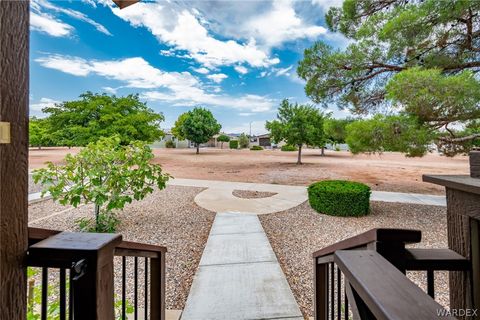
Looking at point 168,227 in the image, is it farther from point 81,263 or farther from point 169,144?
point 169,144

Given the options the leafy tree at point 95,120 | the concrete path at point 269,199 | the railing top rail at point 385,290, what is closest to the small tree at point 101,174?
the concrete path at point 269,199

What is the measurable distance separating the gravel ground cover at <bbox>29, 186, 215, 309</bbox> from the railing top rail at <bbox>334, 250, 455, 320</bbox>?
230 centimetres

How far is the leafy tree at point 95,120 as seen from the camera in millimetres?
13930

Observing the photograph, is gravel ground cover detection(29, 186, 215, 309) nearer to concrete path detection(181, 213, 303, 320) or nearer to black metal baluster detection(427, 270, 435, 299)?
concrete path detection(181, 213, 303, 320)

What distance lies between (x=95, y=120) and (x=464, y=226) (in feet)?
56.5

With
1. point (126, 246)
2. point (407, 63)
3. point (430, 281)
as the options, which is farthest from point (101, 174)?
point (407, 63)

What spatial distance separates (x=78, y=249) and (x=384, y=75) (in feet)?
27.8

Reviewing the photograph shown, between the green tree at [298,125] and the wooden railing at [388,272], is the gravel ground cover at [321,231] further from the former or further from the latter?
the green tree at [298,125]

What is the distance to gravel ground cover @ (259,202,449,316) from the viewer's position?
9.63 ft

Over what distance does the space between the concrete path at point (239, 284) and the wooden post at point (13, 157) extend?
5.92ft

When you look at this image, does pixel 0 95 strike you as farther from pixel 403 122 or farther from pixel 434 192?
pixel 434 192

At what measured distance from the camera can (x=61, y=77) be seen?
10617mm

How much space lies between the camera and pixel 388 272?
768 mm

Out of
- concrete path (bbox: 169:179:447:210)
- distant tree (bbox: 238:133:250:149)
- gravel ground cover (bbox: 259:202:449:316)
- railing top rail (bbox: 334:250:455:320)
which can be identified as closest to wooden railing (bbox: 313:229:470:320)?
railing top rail (bbox: 334:250:455:320)
